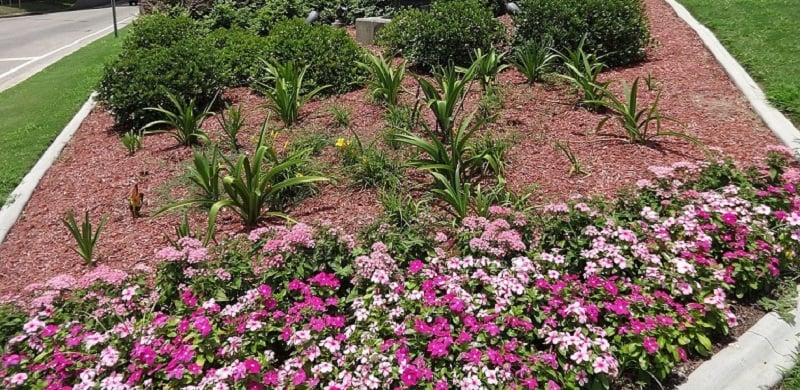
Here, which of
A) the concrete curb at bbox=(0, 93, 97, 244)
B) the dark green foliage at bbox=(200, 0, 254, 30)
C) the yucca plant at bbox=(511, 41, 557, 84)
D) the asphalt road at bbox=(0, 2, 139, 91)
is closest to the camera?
the concrete curb at bbox=(0, 93, 97, 244)

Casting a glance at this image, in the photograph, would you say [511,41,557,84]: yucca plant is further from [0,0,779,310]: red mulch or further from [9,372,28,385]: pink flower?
[9,372,28,385]: pink flower

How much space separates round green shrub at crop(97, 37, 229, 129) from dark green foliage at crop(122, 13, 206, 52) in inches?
50.3

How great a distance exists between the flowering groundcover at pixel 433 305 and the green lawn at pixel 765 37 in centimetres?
265

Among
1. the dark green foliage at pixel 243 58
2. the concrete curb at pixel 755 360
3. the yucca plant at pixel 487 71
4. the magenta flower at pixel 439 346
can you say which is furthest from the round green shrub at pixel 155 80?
the concrete curb at pixel 755 360

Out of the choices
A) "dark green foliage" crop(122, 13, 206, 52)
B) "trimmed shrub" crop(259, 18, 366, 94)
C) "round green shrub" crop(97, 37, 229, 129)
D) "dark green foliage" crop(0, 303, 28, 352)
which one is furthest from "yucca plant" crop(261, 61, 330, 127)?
"dark green foliage" crop(0, 303, 28, 352)

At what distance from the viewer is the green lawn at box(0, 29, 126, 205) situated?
5808mm

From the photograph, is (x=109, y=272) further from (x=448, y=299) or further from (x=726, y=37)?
(x=726, y=37)

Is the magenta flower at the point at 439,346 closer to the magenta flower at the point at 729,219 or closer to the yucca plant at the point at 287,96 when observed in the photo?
the magenta flower at the point at 729,219

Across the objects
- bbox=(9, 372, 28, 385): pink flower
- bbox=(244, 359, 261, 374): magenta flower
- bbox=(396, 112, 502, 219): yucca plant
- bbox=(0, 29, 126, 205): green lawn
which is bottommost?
bbox=(0, 29, 126, 205): green lawn

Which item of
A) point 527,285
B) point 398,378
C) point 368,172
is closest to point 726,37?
point 368,172

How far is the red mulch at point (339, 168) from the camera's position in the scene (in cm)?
411

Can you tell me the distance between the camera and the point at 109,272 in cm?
312

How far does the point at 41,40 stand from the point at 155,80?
16.9 metres

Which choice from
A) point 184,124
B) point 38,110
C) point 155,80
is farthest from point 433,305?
point 38,110
